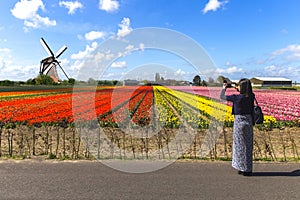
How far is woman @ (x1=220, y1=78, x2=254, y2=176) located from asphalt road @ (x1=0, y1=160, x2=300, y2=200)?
0.23m

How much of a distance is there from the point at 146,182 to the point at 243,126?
2.07 m

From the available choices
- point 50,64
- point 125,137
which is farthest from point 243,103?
point 50,64

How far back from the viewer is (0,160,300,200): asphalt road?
3949mm

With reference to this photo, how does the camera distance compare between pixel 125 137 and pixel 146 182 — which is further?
pixel 125 137

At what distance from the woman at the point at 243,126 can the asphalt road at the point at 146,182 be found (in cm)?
23

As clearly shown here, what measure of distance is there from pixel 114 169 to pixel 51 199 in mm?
1563

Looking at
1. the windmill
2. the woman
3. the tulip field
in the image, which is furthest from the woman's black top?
the windmill

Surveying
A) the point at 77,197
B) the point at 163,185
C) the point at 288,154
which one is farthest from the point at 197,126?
the point at 77,197

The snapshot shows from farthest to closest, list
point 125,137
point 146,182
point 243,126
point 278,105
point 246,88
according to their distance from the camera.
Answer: point 278,105 < point 125,137 < point 243,126 < point 246,88 < point 146,182

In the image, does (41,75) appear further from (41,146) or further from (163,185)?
(163,185)

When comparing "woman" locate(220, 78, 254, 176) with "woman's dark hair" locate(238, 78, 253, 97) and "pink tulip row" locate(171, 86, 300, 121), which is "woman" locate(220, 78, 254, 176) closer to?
"woman's dark hair" locate(238, 78, 253, 97)

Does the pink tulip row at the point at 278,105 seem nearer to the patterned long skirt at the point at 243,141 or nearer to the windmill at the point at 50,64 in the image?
the patterned long skirt at the point at 243,141

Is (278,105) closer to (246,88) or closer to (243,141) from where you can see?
(243,141)

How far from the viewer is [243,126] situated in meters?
4.91
